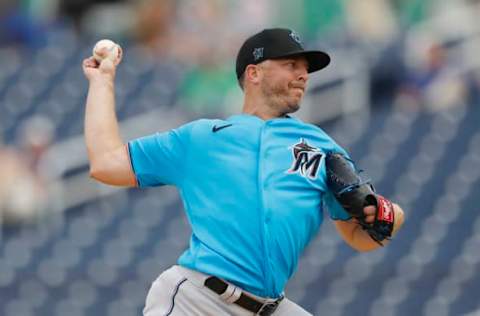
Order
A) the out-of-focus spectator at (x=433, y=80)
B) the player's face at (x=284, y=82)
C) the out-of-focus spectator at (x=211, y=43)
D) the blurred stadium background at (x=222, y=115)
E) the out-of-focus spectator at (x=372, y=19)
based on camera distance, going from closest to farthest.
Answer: the player's face at (x=284, y=82), the blurred stadium background at (x=222, y=115), the out-of-focus spectator at (x=433, y=80), the out-of-focus spectator at (x=211, y=43), the out-of-focus spectator at (x=372, y=19)

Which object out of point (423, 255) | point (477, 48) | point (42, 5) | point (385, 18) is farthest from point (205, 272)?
point (42, 5)

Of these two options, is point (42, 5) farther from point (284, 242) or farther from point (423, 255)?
point (284, 242)

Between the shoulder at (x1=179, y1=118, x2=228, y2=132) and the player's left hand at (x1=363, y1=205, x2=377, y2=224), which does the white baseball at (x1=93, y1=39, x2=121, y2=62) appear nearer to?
the shoulder at (x1=179, y1=118, x2=228, y2=132)

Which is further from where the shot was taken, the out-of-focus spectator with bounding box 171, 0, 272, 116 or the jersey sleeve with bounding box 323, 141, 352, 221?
the out-of-focus spectator with bounding box 171, 0, 272, 116

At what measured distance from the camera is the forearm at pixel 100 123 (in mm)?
5441

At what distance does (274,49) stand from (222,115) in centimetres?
686

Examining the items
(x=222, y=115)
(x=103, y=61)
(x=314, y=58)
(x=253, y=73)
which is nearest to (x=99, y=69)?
(x=103, y=61)

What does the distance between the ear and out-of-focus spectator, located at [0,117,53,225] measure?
649 centimetres

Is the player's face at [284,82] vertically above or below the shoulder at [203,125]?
above

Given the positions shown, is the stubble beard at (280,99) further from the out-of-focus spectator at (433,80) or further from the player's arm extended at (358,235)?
the out-of-focus spectator at (433,80)

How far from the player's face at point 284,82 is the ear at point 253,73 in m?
0.02

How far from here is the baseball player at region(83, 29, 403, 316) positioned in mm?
5336

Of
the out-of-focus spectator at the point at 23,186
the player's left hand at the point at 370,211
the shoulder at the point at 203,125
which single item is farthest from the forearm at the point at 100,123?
the out-of-focus spectator at the point at 23,186

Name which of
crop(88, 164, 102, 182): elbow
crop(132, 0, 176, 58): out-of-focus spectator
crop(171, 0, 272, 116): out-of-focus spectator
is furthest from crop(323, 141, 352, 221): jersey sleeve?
crop(132, 0, 176, 58): out-of-focus spectator
